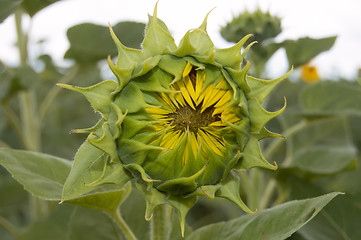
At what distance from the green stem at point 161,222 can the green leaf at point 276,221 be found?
12 centimetres

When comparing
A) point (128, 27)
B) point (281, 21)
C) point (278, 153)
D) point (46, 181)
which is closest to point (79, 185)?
point (46, 181)

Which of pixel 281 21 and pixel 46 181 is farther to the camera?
pixel 281 21

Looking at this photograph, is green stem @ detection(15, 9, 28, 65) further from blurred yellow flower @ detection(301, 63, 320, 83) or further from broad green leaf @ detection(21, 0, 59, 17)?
blurred yellow flower @ detection(301, 63, 320, 83)

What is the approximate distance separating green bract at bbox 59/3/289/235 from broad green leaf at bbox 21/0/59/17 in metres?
0.49

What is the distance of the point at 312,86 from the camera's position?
1.52 m

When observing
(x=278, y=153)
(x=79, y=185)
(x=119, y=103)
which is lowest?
(x=278, y=153)

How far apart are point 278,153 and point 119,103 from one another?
1.40m

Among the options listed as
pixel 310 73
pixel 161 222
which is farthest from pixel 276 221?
pixel 310 73

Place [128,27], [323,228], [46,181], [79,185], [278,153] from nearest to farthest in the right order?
[79,185], [46,181], [323,228], [128,27], [278,153]

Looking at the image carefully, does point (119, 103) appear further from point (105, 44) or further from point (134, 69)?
point (105, 44)

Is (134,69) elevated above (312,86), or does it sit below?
above

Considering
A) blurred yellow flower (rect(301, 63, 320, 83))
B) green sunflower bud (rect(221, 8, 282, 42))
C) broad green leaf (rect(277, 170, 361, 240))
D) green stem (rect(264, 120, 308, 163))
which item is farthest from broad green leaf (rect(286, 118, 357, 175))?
blurred yellow flower (rect(301, 63, 320, 83))

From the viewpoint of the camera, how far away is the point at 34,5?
121 cm

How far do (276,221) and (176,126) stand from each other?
0.26 meters
